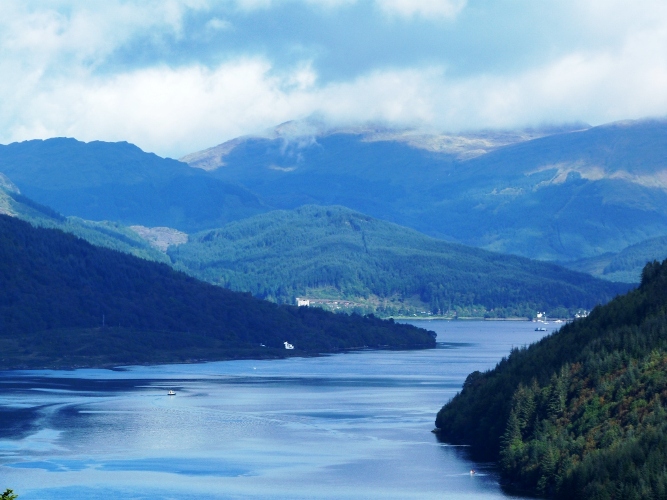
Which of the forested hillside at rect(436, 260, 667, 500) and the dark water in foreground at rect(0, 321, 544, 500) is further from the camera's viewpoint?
the dark water in foreground at rect(0, 321, 544, 500)

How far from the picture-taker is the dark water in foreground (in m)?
103

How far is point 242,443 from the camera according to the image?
128000mm

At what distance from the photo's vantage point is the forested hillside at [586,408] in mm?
86750

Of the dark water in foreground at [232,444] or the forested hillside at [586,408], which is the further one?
the dark water in foreground at [232,444]

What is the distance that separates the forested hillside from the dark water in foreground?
11.6 ft

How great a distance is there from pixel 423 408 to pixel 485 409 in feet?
110

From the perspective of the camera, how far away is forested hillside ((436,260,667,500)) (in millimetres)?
86750

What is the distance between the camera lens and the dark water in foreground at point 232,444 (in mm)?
102875

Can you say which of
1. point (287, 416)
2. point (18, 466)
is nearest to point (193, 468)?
point (18, 466)

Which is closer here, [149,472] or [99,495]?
[99,495]

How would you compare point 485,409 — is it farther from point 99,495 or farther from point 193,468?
point 99,495

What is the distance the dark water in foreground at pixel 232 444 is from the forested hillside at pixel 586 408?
3.54m

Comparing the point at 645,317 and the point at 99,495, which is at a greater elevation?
the point at 645,317

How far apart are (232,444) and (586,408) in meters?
38.9
